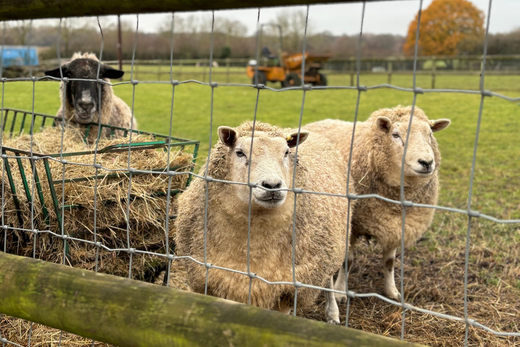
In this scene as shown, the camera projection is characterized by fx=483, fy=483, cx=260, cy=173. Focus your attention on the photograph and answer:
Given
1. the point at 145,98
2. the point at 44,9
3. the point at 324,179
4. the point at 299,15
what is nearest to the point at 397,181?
Answer: the point at 324,179

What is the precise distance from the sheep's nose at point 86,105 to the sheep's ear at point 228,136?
9.29 ft

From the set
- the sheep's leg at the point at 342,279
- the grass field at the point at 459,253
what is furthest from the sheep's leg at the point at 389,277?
the sheep's leg at the point at 342,279

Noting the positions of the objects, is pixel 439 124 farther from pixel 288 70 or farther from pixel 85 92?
pixel 288 70

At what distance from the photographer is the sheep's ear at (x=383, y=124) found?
393 cm

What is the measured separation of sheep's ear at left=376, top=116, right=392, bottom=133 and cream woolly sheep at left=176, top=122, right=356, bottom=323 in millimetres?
1175

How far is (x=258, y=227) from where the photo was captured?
271 centimetres

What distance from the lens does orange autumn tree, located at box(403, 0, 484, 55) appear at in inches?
2250

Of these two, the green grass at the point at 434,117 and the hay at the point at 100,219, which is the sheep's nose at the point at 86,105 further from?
the hay at the point at 100,219

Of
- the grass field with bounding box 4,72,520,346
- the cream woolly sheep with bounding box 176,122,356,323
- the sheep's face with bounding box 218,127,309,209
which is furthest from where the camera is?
the grass field with bounding box 4,72,520,346

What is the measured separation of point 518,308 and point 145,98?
18.1 meters

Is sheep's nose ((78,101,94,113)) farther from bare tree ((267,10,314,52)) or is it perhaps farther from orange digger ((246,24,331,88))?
bare tree ((267,10,314,52))

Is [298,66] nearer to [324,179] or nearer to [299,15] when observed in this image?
[299,15]

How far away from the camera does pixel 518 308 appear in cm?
377

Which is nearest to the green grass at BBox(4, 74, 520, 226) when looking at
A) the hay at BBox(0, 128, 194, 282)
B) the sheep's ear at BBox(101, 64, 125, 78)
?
the sheep's ear at BBox(101, 64, 125, 78)
